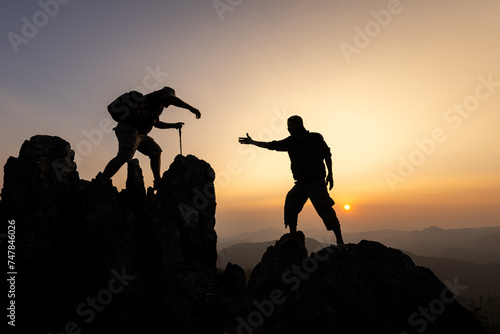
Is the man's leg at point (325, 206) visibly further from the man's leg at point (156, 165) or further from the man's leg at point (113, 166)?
the man's leg at point (113, 166)

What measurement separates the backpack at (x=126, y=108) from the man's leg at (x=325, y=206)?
5660mm

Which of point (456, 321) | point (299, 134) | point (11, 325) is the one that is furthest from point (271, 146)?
point (11, 325)

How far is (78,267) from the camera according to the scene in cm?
654

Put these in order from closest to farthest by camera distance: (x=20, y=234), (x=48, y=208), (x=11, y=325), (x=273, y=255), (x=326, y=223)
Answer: (x=11, y=325), (x=20, y=234), (x=48, y=208), (x=326, y=223), (x=273, y=255)

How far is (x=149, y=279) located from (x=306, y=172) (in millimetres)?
5054

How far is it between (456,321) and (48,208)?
31.5ft

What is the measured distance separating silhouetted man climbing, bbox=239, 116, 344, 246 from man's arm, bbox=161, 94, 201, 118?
5.71 ft

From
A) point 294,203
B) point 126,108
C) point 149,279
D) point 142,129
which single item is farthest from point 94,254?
point 294,203

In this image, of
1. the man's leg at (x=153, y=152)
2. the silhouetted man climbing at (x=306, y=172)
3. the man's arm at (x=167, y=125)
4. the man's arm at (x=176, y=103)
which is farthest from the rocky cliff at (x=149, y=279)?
the man's arm at (x=176, y=103)

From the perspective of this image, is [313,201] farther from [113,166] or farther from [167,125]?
[113,166]

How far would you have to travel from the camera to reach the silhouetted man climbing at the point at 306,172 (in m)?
7.66

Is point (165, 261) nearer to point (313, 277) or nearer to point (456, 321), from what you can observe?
point (313, 277)

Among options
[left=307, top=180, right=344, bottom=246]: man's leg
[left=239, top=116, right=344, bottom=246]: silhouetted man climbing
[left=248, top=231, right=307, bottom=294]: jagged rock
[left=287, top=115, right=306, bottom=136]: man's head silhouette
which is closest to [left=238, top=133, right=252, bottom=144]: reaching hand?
[left=239, top=116, right=344, bottom=246]: silhouetted man climbing

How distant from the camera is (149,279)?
672cm
